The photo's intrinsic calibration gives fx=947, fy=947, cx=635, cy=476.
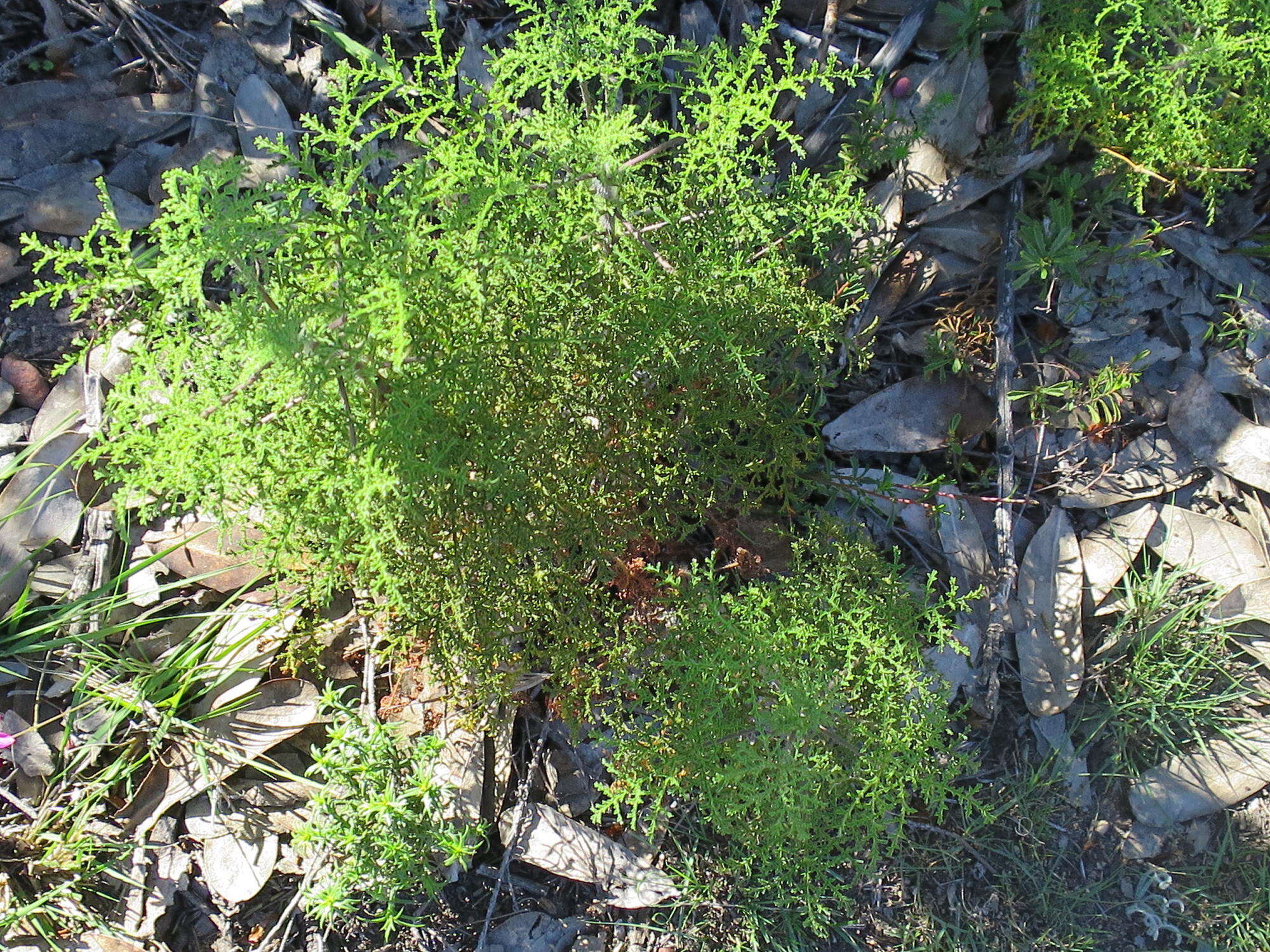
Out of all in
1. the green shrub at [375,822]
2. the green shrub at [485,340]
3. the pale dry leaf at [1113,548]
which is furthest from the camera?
the pale dry leaf at [1113,548]

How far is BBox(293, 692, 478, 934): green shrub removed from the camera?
2.02 m

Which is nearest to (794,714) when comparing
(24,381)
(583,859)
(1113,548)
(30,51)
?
(583,859)

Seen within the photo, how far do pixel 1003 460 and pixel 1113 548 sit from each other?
43 centimetres

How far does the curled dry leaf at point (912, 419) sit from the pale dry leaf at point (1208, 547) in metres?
0.61

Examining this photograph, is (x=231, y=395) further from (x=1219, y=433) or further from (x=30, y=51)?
(x=1219, y=433)

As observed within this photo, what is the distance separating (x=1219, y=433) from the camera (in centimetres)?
274

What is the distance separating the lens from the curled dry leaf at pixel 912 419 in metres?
2.68

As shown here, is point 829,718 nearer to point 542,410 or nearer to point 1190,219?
point 542,410

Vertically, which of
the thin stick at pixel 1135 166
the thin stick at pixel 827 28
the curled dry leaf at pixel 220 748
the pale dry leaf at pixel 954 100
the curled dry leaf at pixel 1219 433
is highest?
the thin stick at pixel 827 28

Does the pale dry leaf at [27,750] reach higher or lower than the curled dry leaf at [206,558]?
lower

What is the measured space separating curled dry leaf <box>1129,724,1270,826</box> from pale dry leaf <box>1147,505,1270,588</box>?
429 mm

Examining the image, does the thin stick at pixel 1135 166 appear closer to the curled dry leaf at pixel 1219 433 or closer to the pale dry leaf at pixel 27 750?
the curled dry leaf at pixel 1219 433

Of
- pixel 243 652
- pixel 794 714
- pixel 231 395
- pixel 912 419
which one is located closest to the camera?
pixel 231 395

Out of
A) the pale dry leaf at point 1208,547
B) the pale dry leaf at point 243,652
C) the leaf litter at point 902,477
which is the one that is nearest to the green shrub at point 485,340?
the pale dry leaf at point 243,652
